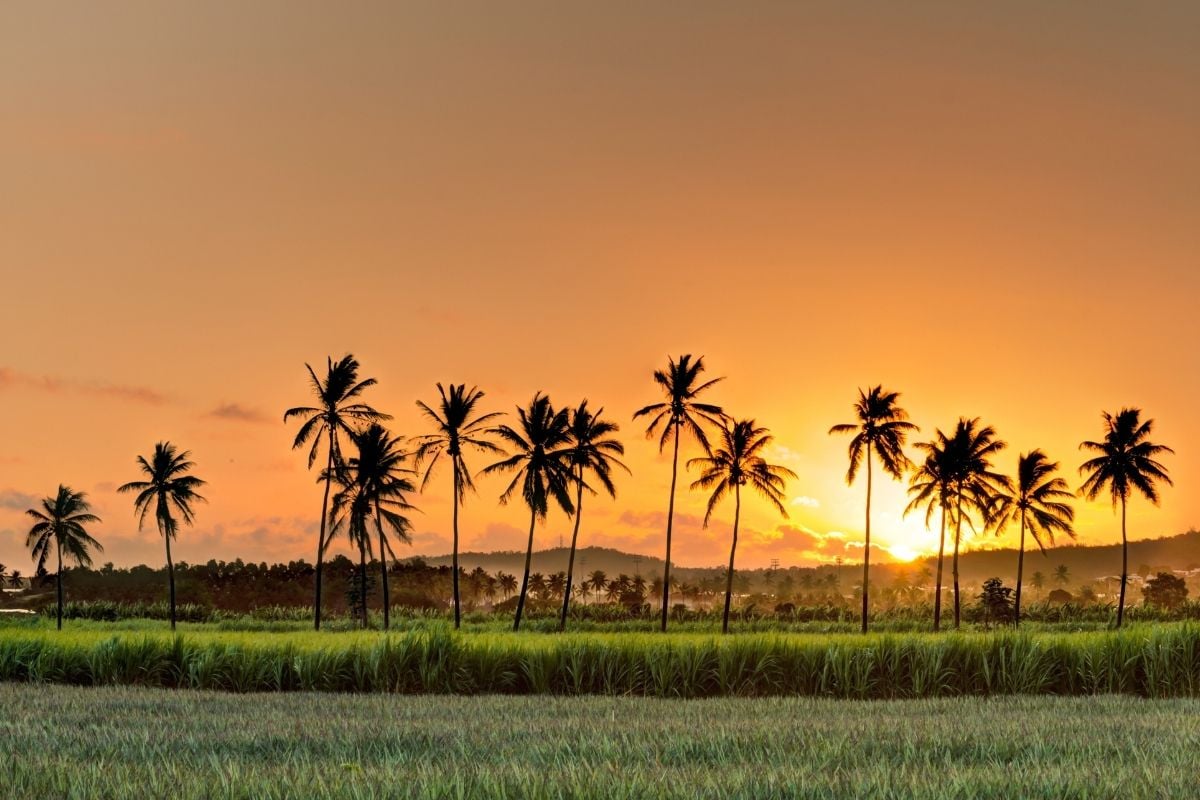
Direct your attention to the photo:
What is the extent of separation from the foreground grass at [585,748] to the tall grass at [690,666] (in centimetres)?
318

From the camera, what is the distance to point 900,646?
23.1 m

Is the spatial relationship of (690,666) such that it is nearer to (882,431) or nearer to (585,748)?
(585,748)

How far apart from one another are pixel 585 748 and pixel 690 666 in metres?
11.7

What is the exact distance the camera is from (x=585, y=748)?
11.0m

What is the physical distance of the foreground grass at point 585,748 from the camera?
819 cm

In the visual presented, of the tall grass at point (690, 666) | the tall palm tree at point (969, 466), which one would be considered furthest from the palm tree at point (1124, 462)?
the tall grass at point (690, 666)

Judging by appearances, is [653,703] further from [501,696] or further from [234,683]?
[234,683]

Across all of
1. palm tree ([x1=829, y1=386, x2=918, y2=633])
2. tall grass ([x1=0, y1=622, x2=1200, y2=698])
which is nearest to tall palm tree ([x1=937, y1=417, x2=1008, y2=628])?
palm tree ([x1=829, y1=386, x2=918, y2=633])

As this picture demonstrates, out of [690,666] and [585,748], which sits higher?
[585,748]

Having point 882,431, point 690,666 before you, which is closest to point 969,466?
point 882,431

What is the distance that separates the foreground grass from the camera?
819 centimetres

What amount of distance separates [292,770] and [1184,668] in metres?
20.1

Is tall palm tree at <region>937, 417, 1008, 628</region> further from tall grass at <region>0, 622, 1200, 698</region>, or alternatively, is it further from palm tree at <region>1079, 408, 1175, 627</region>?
tall grass at <region>0, 622, 1200, 698</region>

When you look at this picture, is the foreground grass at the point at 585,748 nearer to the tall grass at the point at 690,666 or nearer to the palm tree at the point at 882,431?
the tall grass at the point at 690,666
